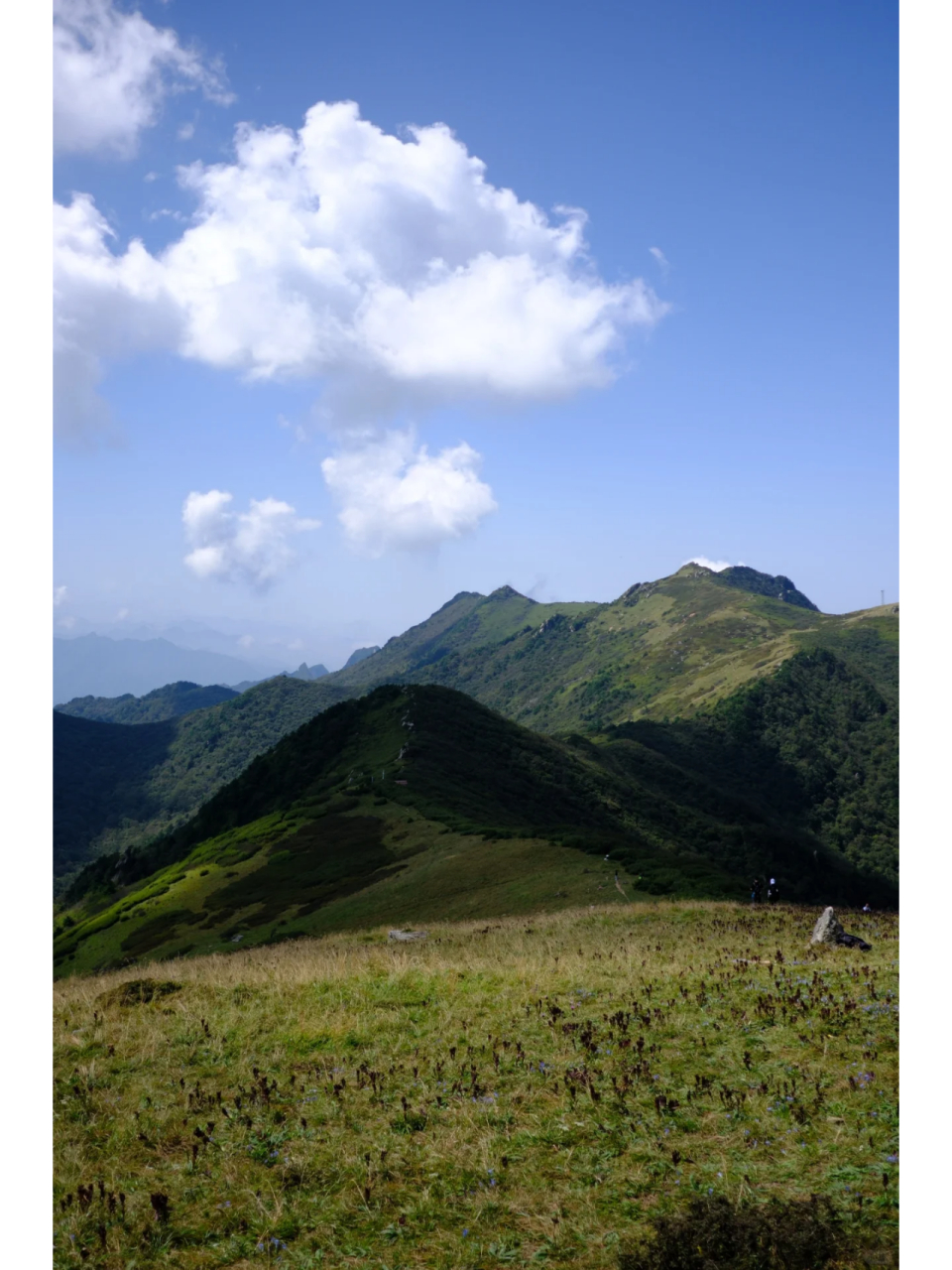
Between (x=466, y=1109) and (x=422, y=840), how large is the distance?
51.2 m

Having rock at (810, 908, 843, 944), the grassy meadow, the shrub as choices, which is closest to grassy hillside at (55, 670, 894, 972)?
rock at (810, 908, 843, 944)

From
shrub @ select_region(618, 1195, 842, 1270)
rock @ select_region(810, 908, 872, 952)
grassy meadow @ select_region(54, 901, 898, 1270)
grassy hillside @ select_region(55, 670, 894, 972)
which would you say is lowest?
grassy hillside @ select_region(55, 670, 894, 972)

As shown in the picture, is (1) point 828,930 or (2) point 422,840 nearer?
(1) point 828,930

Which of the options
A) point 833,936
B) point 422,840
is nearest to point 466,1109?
point 833,936

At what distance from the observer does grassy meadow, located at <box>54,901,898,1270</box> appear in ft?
26.3

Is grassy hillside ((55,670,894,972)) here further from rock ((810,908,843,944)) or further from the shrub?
the shrub

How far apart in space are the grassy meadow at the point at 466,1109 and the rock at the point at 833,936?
5.39 ft

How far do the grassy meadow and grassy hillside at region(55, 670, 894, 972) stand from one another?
2240cm

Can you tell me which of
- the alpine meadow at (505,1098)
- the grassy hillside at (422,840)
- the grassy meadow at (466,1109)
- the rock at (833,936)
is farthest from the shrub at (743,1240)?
the grassy hillside at (422,840)

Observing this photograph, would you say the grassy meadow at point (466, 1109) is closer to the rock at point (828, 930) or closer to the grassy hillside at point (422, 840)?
the rock at point (828, 930)

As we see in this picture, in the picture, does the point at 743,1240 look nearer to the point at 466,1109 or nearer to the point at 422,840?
the point at 466,1109

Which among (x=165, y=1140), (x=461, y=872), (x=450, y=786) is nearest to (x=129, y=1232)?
(x=165, y=1140)

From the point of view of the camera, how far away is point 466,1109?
10477 millimetres
